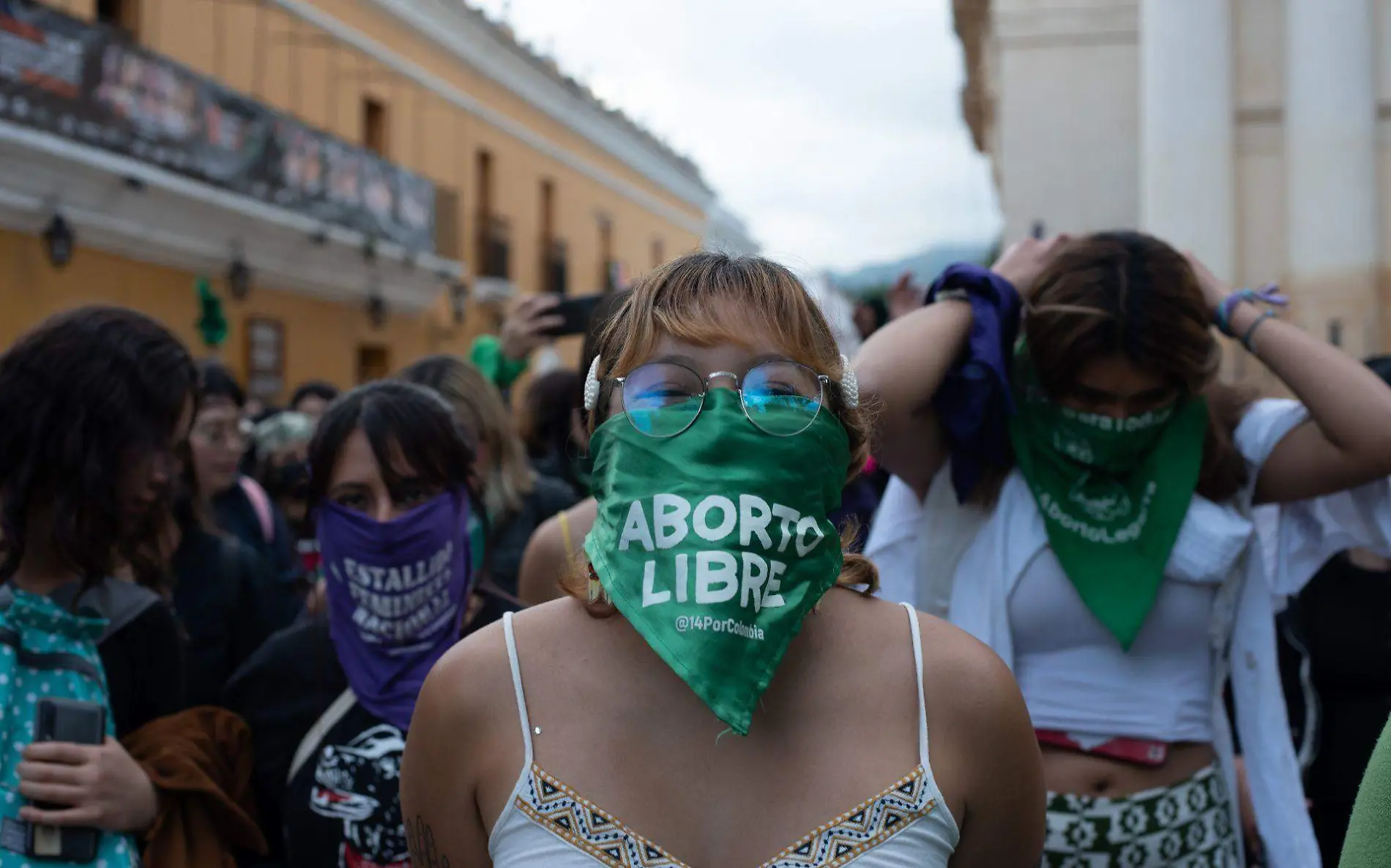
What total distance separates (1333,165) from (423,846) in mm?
13541

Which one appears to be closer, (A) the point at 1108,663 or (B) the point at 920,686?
(B) the point at 920,686

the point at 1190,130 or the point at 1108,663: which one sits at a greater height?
the point at 1190,130

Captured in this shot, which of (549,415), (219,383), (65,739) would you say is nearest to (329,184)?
(219,383)

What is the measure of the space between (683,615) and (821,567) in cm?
19

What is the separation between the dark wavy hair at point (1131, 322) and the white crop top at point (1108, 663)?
0.27m

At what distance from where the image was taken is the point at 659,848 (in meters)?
1.51

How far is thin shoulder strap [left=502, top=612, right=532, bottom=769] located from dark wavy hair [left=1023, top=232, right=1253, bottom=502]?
4.47 feet

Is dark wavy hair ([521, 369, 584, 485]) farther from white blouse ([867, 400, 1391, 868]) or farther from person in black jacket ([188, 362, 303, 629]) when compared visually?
white blouse ([867, 400, 1391, 868])

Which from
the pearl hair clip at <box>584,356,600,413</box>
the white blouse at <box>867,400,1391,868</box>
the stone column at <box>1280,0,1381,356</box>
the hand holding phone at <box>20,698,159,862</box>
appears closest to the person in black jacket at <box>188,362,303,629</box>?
the hand holding phone at <box>20,698,159,862</box>

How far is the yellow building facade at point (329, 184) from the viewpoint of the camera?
14430mm

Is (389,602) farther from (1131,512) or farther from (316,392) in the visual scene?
(316,392)

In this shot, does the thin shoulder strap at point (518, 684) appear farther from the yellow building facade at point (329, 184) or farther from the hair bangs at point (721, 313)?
the yellow building facade at point (329, 184)

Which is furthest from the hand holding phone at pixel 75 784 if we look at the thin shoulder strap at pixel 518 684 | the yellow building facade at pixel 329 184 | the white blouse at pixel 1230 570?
the yellow building facade at pixel 329 184

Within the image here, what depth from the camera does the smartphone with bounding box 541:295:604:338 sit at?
3725 mm
